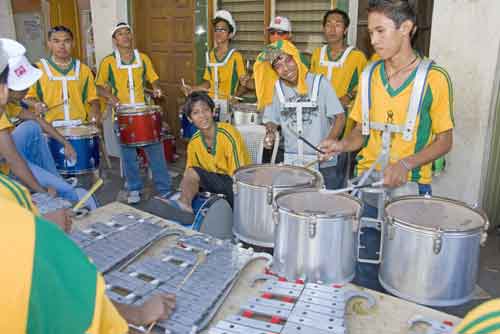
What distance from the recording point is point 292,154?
323 centimetres

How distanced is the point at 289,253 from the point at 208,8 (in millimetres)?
5229

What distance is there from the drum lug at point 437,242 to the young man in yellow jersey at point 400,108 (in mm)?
463

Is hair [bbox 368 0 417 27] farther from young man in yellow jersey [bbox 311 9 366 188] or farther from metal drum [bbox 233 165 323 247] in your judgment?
young man in yellow jersey [bbox 311 9 366 188]

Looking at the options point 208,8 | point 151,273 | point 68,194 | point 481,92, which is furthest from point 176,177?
point 151,273

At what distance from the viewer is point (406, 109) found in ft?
7.87

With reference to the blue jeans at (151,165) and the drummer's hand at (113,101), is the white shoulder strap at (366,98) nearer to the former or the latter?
the blue jeans at (151,165)

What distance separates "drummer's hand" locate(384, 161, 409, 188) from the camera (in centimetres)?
218

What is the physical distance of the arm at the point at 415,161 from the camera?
2188mm

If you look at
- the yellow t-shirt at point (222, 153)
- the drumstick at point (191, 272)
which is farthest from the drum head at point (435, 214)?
the yellow t-shirt at point (222, 153)

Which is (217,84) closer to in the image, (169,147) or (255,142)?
(169,147)

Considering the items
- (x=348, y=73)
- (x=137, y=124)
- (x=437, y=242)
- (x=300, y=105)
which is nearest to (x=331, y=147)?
(x=300, y=105)

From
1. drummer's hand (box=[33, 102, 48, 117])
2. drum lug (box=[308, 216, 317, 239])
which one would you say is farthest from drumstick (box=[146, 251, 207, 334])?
drummer's hand (box=[33, 102, 48, 117])

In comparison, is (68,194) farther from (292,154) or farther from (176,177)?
(176,177)

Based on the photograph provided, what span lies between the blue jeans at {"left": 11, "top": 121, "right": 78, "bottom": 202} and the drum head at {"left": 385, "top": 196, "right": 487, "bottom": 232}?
2216mm
